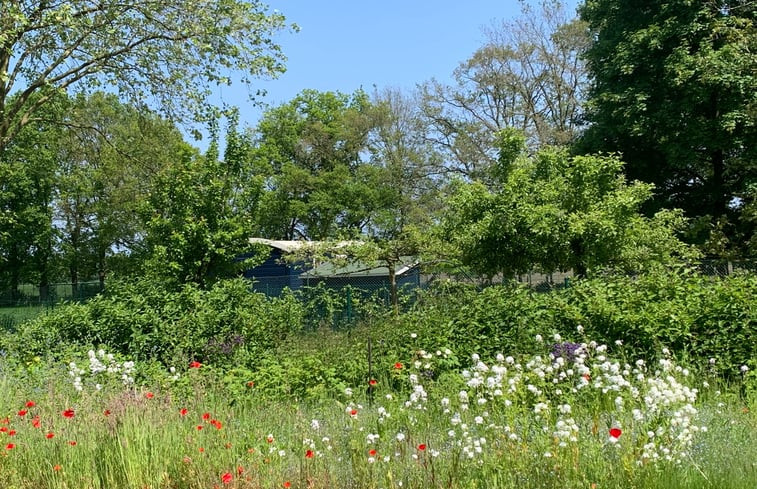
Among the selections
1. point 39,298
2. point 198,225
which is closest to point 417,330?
point 198,225

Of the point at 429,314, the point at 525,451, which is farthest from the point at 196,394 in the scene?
the point at 429,314

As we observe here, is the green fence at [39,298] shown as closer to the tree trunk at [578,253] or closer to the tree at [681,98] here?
the tree trunk at [578,253]

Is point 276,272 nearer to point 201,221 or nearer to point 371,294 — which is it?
point 371,294

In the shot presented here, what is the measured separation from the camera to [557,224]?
9961 millimetres

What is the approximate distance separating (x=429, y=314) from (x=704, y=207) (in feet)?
52.1

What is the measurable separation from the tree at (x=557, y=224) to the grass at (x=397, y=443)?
5.39 m

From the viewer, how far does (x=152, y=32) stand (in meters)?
13.8

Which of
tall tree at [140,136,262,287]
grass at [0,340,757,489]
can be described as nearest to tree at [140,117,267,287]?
tall tree at [140,136,262,287]

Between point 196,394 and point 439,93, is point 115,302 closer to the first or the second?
point 196,394

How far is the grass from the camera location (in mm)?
Result: 3109

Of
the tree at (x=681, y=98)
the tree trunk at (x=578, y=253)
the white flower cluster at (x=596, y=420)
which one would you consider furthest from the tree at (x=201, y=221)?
the tree at (x=681, y=98)

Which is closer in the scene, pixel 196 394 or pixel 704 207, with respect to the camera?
pixel 196 394

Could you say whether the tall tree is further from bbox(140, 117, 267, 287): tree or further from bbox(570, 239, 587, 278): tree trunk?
bbox(570, 239, 587, 278): tree trunk

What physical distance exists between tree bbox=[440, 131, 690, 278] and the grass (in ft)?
17.7
